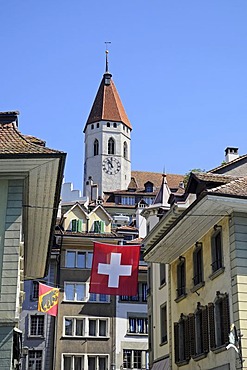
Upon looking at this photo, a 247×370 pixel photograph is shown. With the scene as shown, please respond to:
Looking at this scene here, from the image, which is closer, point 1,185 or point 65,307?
point 1,185

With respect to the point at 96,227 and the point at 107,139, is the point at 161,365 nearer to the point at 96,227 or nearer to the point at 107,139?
the point at 96,227

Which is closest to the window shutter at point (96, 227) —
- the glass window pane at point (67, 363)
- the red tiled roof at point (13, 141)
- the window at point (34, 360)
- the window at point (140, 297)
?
the window at point (140, 297)

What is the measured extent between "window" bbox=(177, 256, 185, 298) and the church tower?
313 feet

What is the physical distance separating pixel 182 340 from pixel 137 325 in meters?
21.2

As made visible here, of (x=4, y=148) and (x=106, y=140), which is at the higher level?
(x=106, y=140)

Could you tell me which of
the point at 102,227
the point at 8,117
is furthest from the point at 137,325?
the point at 8,117

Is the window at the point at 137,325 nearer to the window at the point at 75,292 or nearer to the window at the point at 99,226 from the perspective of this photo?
the window at the point at 75,292

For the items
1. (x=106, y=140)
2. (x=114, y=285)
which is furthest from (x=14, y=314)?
(x=106, y=140)

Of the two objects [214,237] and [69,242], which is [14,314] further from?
[69,242]

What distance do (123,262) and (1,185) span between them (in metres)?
6.50

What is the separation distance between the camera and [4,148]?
1942 centimetres

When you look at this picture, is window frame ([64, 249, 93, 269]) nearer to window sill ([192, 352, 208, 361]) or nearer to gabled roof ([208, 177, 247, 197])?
window sill ([192, 352, 208, 361])

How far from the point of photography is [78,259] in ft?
164

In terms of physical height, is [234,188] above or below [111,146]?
below
